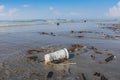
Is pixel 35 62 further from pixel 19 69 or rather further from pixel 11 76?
pixel 11 76

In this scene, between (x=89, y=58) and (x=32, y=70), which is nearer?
(x=32, y=70)

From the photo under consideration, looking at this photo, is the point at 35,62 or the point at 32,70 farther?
the point at 35,62

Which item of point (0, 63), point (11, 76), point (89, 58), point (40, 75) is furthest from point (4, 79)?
point (89, 58)

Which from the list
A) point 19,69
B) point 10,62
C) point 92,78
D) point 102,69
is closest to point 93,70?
point 102,69

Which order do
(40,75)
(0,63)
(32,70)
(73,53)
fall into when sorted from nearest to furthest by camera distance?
(40,75) < (32,70) < (0,63) < (73,53)

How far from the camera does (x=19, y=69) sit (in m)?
11.5

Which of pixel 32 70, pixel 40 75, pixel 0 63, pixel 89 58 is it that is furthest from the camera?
pixel 89 58

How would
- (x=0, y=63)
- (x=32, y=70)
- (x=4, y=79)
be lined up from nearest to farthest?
1. (x=4, y=79)
2. (x=32, y=70)
3. (x=0, y=63)

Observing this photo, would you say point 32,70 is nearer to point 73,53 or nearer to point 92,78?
point 92,78

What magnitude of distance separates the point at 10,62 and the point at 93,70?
536 cm

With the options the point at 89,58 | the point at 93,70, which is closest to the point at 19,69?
the point at 93,70

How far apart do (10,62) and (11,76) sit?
296 cm

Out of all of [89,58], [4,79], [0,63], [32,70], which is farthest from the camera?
[89,58]

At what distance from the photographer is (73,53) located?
1609 cm
